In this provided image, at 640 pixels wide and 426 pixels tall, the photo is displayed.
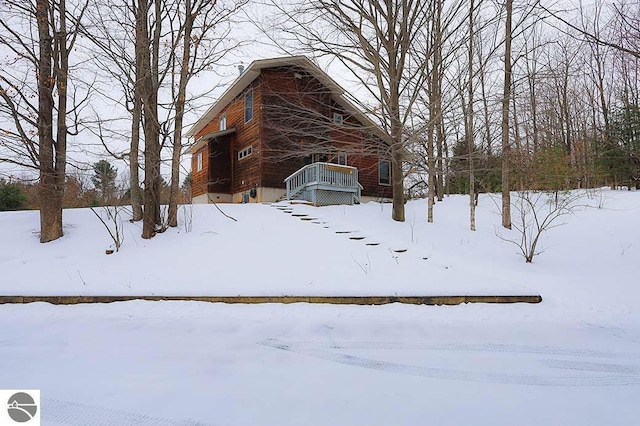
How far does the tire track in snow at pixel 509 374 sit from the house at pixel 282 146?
6614 millimetres

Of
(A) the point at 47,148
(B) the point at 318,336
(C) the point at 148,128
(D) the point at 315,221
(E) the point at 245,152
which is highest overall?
(E) the point at 245,152

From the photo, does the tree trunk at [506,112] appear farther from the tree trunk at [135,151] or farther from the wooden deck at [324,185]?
the tree trunk at [135,151]

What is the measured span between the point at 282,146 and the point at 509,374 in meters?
11.9

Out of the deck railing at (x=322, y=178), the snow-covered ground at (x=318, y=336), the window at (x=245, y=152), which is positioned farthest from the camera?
the window at (x=245, y=152)

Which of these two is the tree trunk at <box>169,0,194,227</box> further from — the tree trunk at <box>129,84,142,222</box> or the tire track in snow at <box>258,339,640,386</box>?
the tire track in snow at <box>258,339,640,386</box>

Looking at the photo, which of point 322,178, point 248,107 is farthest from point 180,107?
point 248,107

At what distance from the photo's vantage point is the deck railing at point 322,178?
1123 centimetres

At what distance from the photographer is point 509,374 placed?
2.24m

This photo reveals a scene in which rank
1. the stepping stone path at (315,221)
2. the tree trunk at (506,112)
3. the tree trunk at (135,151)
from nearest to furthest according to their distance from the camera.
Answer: the stepping stone path at (315,221)
the tree trunk at (135,151)
the tree trunk at (506,112)

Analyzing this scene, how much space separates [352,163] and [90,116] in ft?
34.6

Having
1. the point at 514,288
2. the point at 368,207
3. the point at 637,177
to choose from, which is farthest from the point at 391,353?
the point at 637,177

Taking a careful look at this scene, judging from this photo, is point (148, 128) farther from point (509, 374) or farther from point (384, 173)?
point (384, 173)

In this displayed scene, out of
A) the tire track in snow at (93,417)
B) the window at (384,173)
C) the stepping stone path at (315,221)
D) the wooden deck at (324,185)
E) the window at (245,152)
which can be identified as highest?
the window at (245,152)

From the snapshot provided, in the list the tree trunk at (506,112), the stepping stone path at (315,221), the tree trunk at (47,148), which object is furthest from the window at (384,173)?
the tree trunk at (47,148)
